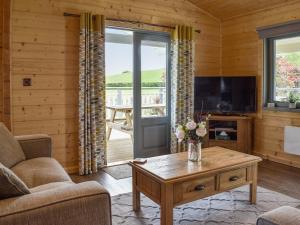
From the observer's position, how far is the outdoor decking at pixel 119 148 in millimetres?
4889

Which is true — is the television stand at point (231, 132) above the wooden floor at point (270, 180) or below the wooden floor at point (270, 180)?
above

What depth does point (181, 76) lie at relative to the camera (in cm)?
476

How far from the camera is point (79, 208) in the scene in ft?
4.76

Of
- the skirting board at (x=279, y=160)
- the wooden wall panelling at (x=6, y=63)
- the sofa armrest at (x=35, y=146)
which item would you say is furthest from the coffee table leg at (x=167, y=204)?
the skirting board at (x=279, y=160)

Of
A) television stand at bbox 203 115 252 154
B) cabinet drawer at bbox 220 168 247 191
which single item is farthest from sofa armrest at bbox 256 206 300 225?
television stand at bbox 203 115 252 154

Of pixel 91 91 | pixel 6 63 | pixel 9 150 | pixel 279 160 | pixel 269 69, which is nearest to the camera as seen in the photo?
pixel 9 150

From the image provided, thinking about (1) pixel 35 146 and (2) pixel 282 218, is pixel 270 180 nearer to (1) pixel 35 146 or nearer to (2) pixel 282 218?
(2) pixel 282 218

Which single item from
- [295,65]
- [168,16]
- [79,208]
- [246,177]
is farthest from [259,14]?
[79,208]

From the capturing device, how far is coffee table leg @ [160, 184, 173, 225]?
89.1 inches

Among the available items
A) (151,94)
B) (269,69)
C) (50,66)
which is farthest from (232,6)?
(50,66)

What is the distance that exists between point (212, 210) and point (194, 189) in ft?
1.69

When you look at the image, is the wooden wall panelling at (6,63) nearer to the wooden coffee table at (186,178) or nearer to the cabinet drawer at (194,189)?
the wooden coffee table at (186,178)

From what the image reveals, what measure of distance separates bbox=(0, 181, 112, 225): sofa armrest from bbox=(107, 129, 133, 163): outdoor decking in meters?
3.13

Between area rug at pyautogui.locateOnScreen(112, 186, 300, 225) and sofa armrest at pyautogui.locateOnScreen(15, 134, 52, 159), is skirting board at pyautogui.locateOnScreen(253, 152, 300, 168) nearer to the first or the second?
area rug at pyautogui.locateOnScreen(112, 186, 300, 225)
